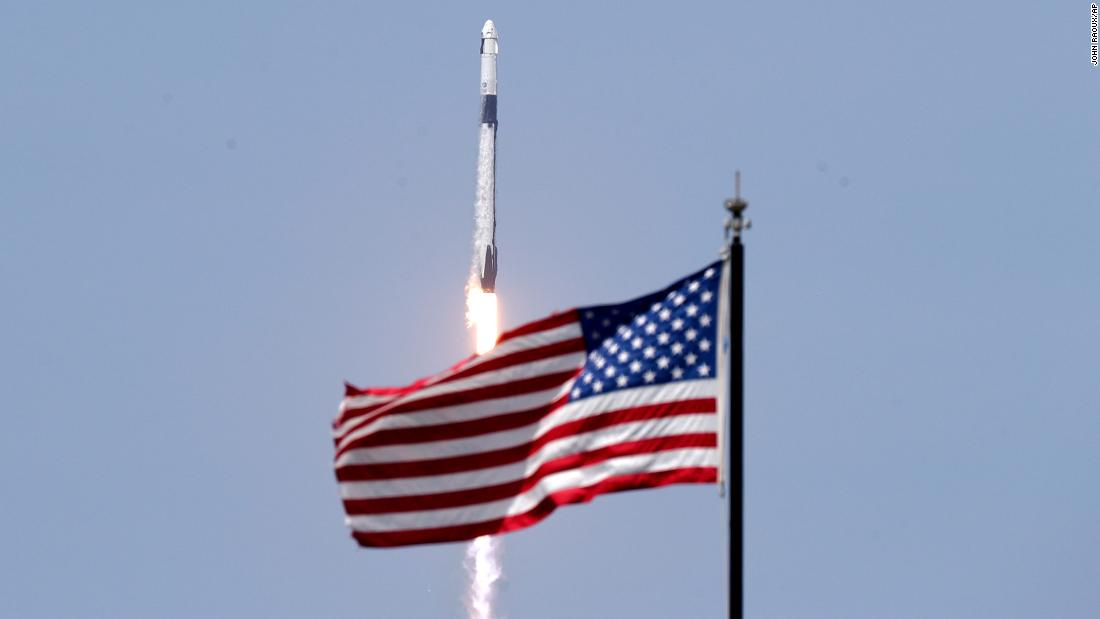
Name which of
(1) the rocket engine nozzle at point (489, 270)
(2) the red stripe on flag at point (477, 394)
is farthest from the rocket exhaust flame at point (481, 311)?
(2) the red stripe on flag at point (477, 394)

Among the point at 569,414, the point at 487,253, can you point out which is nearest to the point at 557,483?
the point at 569,414

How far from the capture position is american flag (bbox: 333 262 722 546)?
5312 centimetres

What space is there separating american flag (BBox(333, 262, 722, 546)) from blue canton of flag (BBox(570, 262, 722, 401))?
2cm

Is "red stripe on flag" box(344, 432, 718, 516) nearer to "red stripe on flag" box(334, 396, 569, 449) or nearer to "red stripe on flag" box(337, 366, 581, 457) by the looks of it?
"red stripe on flag" box(334, 396, 569, 449)

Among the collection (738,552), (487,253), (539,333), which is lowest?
(738,552)

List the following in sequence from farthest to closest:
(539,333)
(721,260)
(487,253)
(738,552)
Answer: (487,253) → (539,333) → (721,260) → (738,552)

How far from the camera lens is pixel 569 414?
54969 mm

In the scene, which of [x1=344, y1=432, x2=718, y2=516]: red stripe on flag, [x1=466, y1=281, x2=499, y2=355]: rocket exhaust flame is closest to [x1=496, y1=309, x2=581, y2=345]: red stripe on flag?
[x1=344, y1=432, x2=718, y2=516]: red stripe on flag

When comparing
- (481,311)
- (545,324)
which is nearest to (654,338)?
(545,324)

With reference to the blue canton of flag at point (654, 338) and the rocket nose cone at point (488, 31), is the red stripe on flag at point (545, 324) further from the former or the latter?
the rocket nose cone at point (488, 31)

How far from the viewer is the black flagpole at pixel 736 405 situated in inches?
1896

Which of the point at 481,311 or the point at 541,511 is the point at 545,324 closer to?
the point at 541,511

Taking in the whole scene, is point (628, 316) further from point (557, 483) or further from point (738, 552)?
point (738, 552)

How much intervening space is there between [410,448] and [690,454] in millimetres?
5936
